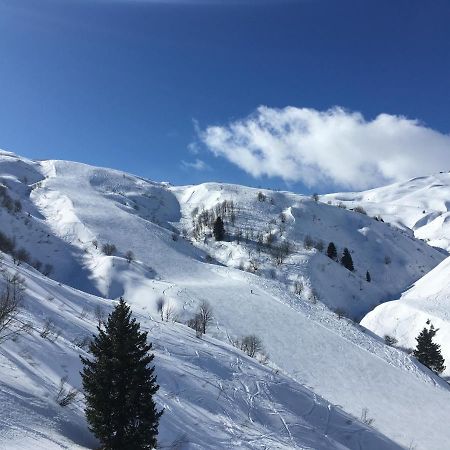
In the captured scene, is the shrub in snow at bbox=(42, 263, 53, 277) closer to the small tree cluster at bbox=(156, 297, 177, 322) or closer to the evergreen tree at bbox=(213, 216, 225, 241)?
the small tree cluster at bbox=(156, 297, 177, 322)

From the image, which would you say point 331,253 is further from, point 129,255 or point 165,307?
point 165,307

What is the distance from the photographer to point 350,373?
36.1m

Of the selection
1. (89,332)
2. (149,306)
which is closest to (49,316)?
(89,332)

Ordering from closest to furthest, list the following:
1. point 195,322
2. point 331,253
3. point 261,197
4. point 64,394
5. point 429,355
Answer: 1. point 64,394
2. point 195,322
3. point 429,355
4. point 331,253
5. point 261,197

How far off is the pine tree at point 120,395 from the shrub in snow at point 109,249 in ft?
168

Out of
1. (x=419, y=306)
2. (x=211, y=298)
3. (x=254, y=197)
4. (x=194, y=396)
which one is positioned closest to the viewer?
(x=194, y=396)

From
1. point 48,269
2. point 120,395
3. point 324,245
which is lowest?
point 120,395

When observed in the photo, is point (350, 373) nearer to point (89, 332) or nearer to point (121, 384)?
point (89, 332)

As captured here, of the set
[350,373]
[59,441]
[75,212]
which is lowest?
[59,441]

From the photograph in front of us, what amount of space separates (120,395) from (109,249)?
52.5 m

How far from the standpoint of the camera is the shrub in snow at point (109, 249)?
6072 cm

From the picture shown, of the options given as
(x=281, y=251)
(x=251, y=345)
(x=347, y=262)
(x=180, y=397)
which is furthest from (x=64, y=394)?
(x=347, y=262)

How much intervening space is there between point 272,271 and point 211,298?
26626 millimetres

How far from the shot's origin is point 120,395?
10.8 meters
